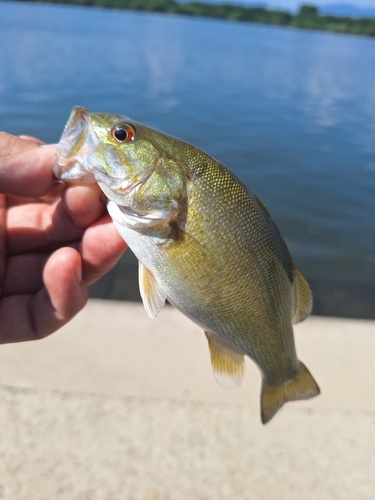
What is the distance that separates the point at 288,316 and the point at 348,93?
23202 mm

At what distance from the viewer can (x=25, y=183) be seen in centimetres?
224

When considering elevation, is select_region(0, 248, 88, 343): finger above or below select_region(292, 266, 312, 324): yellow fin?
below

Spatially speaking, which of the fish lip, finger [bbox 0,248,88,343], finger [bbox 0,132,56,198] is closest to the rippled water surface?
finger [bbox 0,248,88,343]

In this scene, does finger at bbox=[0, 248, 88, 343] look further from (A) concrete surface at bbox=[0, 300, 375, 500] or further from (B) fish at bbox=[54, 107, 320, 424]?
(A) concrete surface at bbox=[0, 300, 375, 500]

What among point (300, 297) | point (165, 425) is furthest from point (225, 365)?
point (165, 425)

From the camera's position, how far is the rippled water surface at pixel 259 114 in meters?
8.31

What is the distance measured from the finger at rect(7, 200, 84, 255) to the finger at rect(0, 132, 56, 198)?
0.36 meters

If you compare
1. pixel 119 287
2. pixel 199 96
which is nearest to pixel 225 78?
pixel 199 96

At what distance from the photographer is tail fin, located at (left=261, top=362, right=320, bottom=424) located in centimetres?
213

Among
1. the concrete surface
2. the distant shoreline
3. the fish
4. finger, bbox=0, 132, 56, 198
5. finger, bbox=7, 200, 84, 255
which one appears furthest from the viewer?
the distant shoreline

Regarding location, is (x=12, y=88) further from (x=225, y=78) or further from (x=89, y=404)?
(x=89, y=404)

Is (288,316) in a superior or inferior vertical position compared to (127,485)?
superior

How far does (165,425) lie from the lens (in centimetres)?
310

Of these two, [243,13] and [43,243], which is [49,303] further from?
[243,13]
